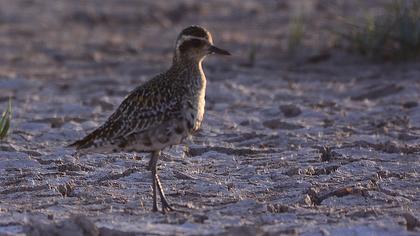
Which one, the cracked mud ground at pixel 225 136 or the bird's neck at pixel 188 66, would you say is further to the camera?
the bird's neck at pixel 188 66

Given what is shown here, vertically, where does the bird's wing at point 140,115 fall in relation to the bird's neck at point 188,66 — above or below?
below

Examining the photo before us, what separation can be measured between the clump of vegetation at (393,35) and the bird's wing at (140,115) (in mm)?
5902

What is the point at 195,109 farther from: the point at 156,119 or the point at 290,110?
the point at 290,110

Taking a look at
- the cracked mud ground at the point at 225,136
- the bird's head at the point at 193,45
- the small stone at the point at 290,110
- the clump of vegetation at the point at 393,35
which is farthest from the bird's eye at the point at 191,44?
the clump of vegetation at the point at 393,35

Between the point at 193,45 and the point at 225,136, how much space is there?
2.16m

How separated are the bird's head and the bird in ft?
0.48

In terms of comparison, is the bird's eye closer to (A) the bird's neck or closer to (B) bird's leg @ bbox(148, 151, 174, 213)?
(A) the bird's neck

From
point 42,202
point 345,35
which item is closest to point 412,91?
point 345,35

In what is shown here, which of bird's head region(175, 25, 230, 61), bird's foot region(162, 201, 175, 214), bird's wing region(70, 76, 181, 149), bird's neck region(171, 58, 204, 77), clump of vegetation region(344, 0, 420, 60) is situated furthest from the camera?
clump of vegetation region(344, 0, 420, 60)

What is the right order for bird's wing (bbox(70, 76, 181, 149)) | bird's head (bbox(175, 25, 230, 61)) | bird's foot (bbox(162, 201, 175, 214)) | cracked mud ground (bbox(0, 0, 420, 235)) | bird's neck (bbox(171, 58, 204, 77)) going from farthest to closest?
bird's head (bbox(175, 25, 230, 61))
bird's neck (bbox(171, 58, 204, 77))
bird's wing (bbox(70, 76, 181, 149))
bird's foot (bbox(162, 201, 175, 214))
cracked mud ground (bbox(0, 0, 420, 235))

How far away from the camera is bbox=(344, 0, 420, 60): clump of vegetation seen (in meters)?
12.2

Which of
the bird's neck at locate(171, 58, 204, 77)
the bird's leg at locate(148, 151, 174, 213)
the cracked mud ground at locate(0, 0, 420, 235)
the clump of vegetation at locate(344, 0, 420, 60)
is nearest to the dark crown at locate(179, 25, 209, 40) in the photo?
the bird's neck at locate(171, 58, 204, 77)

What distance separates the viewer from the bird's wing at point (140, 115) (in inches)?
268

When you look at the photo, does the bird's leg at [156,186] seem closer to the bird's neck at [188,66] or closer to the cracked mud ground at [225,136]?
the cracked mud ground at [225,136]
